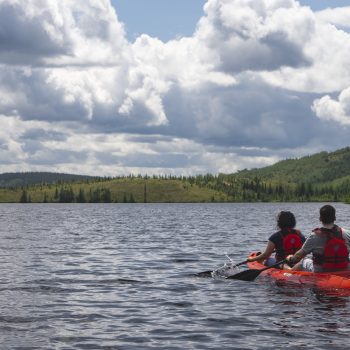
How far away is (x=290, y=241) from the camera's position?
2384cm

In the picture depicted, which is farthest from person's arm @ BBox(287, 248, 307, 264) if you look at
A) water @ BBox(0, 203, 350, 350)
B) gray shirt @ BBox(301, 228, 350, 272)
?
water @ BBox(0, 203, 350, 350)

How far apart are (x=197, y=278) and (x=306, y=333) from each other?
11307mm

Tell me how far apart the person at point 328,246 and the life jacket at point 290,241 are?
4.91ft

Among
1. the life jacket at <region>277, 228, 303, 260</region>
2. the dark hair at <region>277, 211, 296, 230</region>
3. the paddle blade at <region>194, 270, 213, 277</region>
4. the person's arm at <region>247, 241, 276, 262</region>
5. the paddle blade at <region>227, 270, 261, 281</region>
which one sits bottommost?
the paddle blade at <region>194, 270, 213, 277</region>

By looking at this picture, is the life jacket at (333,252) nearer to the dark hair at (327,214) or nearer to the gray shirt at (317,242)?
the gray shirt at (317,242)

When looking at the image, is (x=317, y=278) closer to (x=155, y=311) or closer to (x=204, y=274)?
(x=155, y=311)

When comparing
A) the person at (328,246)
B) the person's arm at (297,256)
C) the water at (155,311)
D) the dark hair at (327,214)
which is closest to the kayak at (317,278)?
the person at (328,246)

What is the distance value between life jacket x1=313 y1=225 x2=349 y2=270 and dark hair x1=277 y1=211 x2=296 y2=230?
6.82 feet

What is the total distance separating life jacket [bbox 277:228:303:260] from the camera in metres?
23.8

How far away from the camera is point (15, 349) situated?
14672 mm

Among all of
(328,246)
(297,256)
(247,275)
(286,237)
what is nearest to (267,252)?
(286,237)

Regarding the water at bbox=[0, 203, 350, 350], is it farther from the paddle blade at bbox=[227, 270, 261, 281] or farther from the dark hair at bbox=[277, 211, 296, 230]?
the dark hair at bbox=[277, 211, 296, 230]

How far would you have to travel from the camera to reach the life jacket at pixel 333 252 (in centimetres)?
2098

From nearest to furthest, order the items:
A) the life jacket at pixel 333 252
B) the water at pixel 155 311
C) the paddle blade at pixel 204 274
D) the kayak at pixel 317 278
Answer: the water at pixel 155 311
the life jacket at pixel 333 252
the kayak at pixel 317 278
the paddle blade at pixel 204 274
